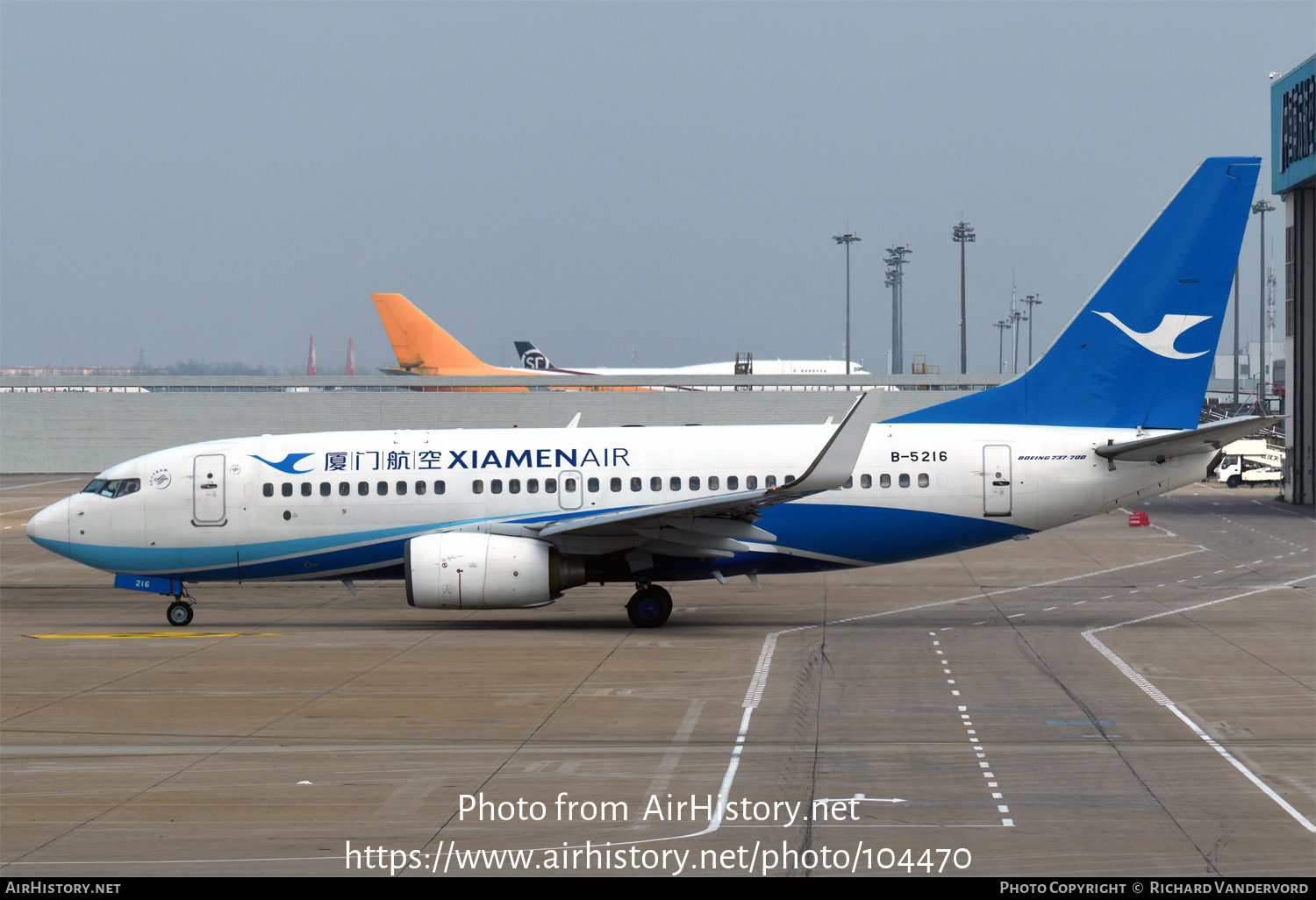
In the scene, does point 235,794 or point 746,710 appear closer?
point 235,794

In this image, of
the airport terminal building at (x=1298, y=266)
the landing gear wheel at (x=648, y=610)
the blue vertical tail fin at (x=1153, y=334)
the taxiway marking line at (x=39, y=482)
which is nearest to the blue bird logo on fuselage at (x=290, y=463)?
the landing gear wheel at (x=648, y=610)

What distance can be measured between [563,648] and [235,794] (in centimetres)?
943

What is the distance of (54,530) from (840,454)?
15.9 meters

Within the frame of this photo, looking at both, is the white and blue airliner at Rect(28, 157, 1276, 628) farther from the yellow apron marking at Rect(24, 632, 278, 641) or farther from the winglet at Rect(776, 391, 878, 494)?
the winglet at Rect(776, 391, 878, 494)

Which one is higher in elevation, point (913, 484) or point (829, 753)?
point (913, 484)

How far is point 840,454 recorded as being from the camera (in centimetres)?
2147

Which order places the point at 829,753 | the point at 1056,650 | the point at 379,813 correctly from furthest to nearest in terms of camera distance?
the point at 1056,650 → the point at 829,753 → the point at 379,813

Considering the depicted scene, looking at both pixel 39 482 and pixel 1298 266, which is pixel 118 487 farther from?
pixel 39 482

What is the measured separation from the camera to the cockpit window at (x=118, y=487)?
82.2 feet

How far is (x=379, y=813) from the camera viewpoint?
12.0m

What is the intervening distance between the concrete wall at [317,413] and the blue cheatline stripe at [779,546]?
43275mm
